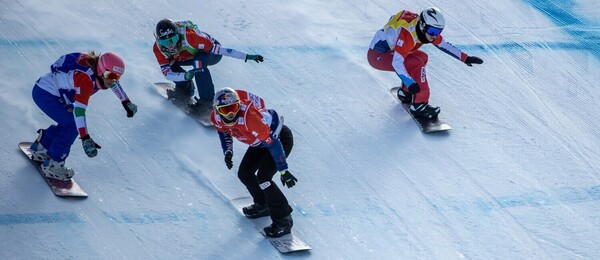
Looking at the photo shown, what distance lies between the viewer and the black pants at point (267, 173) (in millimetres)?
8297


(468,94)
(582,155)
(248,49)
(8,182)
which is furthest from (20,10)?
(582,155)

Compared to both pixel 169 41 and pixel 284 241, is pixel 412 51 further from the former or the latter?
pixel 284 241

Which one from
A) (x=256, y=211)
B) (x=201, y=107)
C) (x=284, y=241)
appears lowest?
(x=284, y=241)

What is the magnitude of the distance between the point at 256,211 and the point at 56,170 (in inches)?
68.3

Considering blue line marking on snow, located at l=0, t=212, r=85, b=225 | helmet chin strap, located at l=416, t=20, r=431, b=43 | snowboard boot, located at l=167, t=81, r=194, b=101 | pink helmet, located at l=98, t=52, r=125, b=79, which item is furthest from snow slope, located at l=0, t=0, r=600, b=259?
pink helmet, located at l=98, t=52, r=125, b=79

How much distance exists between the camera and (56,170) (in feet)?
28.2

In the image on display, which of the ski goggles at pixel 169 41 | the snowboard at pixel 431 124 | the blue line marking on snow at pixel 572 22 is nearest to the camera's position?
the ski goggles at pixel 169 41

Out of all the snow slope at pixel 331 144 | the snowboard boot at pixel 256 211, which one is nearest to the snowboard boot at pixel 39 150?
the snow slope at pixel 331 144

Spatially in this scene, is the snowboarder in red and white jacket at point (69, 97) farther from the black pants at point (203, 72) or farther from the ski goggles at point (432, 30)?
the ski goggles at point (432, 30)

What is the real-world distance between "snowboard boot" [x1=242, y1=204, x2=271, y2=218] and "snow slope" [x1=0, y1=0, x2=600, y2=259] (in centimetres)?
14

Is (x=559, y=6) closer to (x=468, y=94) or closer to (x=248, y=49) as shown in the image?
A: (x=468, y=94)

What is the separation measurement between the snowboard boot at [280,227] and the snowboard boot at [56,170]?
178 cm

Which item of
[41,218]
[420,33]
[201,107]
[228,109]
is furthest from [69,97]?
[420,33]

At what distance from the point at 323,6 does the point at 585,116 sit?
137 inches
